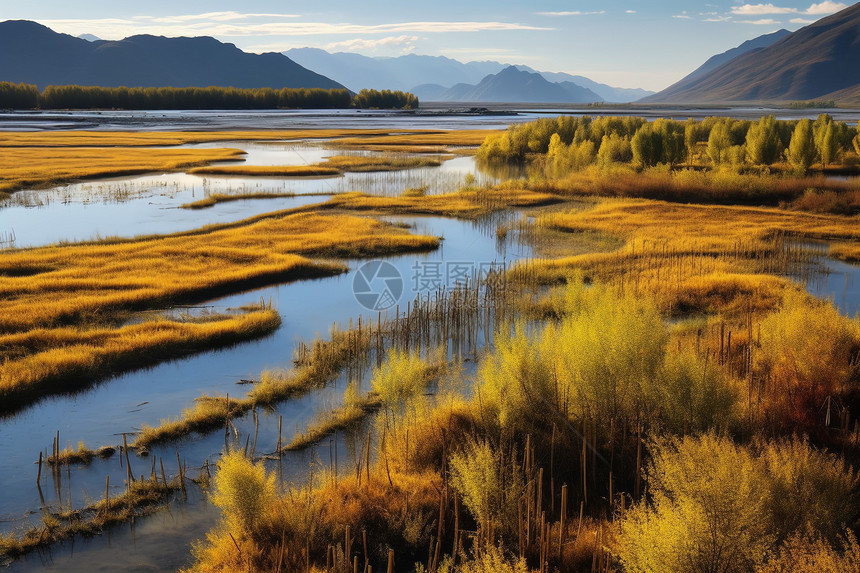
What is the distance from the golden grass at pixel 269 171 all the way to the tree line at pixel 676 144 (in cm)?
1637

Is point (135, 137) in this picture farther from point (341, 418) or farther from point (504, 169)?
point (341, 418)

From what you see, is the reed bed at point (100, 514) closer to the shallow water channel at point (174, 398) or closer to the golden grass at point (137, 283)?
the shallow water channel at point (174, 398)

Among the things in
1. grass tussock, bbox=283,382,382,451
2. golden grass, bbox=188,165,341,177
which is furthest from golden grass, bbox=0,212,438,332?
golden grass, bbox=188,165,341,177

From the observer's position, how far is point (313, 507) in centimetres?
855

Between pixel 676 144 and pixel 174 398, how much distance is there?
42093 millimetres

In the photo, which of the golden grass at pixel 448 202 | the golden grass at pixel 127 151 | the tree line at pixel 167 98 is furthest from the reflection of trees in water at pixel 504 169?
the tree line at pixel 167 98

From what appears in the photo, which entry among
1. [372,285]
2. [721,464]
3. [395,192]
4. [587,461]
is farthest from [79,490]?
[395,192]

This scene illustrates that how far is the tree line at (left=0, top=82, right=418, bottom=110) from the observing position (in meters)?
134

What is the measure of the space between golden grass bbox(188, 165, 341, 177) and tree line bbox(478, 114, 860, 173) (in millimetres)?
16375

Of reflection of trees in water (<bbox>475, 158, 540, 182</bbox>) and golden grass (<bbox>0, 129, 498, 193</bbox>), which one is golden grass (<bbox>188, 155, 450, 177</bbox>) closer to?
golden grass (<bbox>0, 129, 498, 193</bbox>)

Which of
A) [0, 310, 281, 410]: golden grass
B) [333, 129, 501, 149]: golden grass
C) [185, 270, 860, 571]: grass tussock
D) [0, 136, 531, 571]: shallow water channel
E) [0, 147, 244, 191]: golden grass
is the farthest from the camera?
[333, 129, 501, 149]: golden grass

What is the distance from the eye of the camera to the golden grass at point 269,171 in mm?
45250

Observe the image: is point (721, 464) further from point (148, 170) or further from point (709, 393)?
point (148, 170)

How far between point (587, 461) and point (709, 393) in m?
1.99
